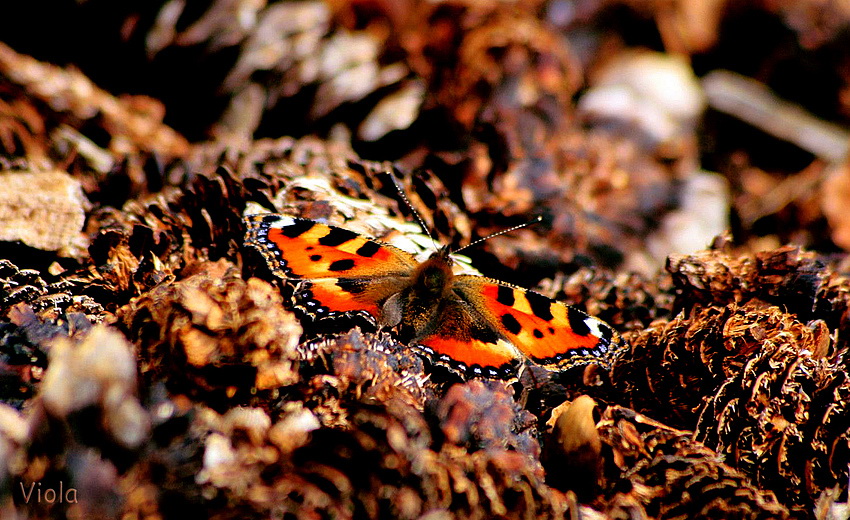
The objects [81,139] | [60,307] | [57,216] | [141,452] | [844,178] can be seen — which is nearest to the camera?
[141,452]

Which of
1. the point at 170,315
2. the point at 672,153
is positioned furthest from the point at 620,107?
the point at 170,315

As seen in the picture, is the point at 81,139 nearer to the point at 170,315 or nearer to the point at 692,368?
the point at 170,315

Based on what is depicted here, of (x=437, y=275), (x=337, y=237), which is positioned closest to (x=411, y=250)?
(x=437, y=275)

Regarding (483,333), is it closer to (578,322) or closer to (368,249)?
(578,322)

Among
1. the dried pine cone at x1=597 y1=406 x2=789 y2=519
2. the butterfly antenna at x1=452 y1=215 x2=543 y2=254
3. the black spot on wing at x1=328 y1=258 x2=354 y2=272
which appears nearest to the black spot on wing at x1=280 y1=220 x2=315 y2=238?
the black spot on wing at x1=328 y1=258 x2=354 y2=272

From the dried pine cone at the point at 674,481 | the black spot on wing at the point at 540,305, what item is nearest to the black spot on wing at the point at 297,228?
the black spot on wing at the point at 540,305

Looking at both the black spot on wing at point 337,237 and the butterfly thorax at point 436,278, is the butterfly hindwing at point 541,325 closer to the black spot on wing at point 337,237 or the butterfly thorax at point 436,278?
the butterfly thorax at point 436,278
